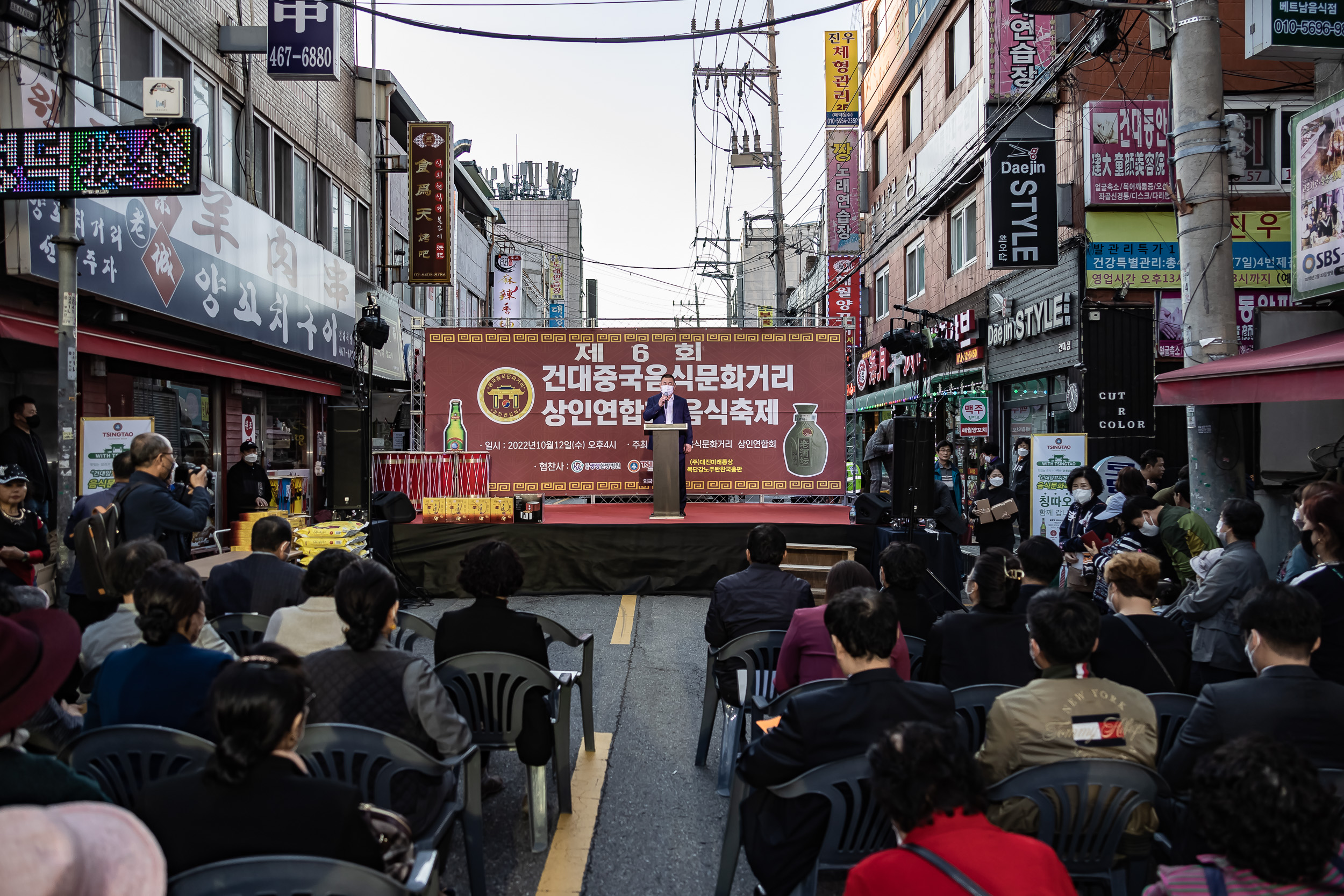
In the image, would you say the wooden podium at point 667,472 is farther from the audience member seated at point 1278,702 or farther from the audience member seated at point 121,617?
the audience member seated at point 1278,702

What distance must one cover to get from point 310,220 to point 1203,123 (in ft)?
44.0

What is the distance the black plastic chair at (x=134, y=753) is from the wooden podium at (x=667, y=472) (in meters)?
7.30

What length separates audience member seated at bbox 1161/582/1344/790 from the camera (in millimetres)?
2338

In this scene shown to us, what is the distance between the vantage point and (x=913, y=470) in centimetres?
810

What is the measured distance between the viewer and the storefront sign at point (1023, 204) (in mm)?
11969

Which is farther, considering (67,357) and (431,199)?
(431,199)

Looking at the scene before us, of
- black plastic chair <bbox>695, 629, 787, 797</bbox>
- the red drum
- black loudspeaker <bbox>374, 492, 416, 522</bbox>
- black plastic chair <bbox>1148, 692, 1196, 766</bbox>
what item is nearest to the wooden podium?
the red drum

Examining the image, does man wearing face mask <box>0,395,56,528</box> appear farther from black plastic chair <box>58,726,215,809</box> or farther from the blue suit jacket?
the blue suit jacket

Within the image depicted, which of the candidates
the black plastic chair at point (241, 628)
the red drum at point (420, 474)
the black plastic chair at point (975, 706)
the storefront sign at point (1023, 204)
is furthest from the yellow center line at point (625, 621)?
the storefront sign at point (1023, 204)

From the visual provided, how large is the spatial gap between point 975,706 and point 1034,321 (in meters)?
11.8

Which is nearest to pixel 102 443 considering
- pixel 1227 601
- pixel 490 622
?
pixel 490 622

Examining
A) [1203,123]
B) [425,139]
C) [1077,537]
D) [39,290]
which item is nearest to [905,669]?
[1077,537]

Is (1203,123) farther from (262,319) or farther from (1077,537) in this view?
(262,319)

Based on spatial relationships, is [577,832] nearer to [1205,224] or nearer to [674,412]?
[1205,224]
